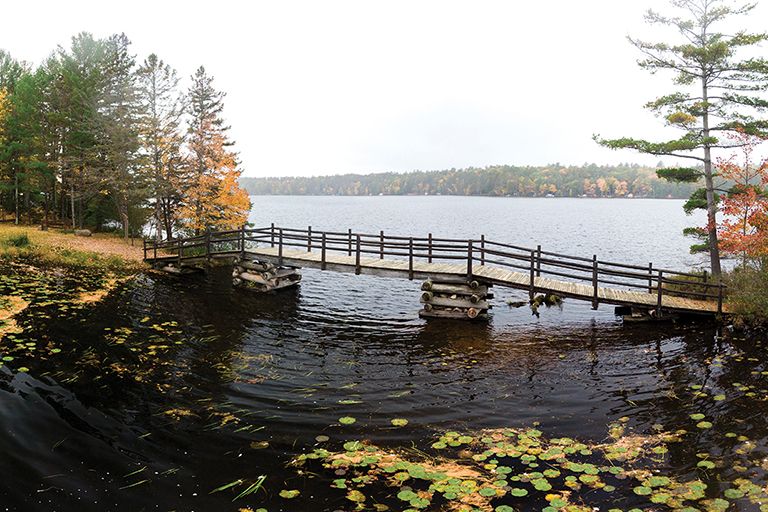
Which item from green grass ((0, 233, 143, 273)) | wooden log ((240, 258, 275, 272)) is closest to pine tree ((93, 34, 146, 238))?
green grass ((0, 233, 143, 273))

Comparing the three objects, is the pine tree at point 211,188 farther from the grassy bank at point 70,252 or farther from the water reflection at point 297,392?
the water reflection at point 297,392

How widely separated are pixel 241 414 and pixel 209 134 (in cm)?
2765

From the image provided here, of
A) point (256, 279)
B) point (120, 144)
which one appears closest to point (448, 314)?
point (256, 279)

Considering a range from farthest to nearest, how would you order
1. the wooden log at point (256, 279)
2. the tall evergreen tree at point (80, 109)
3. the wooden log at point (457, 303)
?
1. the tall evergreen tree at point (80, 109)
2. the wooden log at point (256, 279)
3. the wooden log at point (457, 303)

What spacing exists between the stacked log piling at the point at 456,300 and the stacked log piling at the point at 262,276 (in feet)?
26.7

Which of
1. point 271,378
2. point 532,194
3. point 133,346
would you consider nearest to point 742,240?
point 271,378

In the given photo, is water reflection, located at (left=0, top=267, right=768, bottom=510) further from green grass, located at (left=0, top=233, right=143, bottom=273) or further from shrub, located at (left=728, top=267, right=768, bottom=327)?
green grass, located at (left=0, top=233, right=143, bottom=273)

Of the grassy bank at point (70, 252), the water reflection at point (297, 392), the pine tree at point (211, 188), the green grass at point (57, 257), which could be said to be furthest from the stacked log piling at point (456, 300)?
the pine tree at point (211, 188)

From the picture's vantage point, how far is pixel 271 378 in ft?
37.7

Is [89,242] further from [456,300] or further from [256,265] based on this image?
[456,300]

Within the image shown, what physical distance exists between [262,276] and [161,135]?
15464 millimetres

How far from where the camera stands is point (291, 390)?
10.7 meters

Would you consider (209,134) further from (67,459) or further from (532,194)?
(532,194)

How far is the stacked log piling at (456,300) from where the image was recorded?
17.9 metres
